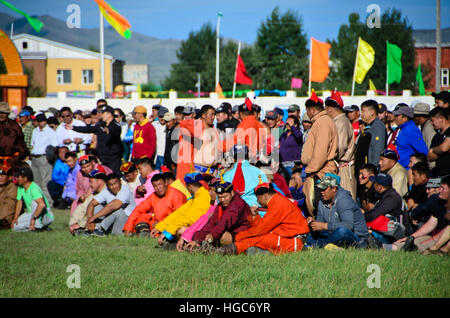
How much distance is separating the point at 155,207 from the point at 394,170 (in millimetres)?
3952

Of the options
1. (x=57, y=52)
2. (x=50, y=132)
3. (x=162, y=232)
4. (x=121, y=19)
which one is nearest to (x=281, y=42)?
(x=57, y=52)

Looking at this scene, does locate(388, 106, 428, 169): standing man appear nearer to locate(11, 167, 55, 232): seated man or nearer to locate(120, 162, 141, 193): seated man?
locate(120, 162, 141, 193): seated man

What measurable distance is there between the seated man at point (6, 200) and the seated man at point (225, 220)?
461cm

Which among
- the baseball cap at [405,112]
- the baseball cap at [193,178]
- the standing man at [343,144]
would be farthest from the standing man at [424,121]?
the baseball cap at [193,178]

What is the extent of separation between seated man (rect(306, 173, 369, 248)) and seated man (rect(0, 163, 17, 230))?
5870 mm

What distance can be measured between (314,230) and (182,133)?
125 inches

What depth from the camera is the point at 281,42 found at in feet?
195

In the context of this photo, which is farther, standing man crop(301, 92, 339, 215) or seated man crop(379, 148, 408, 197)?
seated man crop(379, 148, 408, 197)

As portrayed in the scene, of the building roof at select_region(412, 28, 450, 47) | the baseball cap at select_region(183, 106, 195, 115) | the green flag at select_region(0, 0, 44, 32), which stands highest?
the building roof at select_region(412, 28, 450, 47)

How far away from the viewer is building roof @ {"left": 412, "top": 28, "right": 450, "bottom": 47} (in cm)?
4981

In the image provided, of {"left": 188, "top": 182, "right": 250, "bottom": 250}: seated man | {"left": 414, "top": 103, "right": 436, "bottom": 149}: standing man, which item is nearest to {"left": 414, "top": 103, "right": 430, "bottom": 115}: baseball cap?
{"left": 414, "top": 103, "right": 436, "bottom": 149}: standing man

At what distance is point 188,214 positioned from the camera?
8.12 m

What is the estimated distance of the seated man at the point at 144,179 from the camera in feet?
32.7
